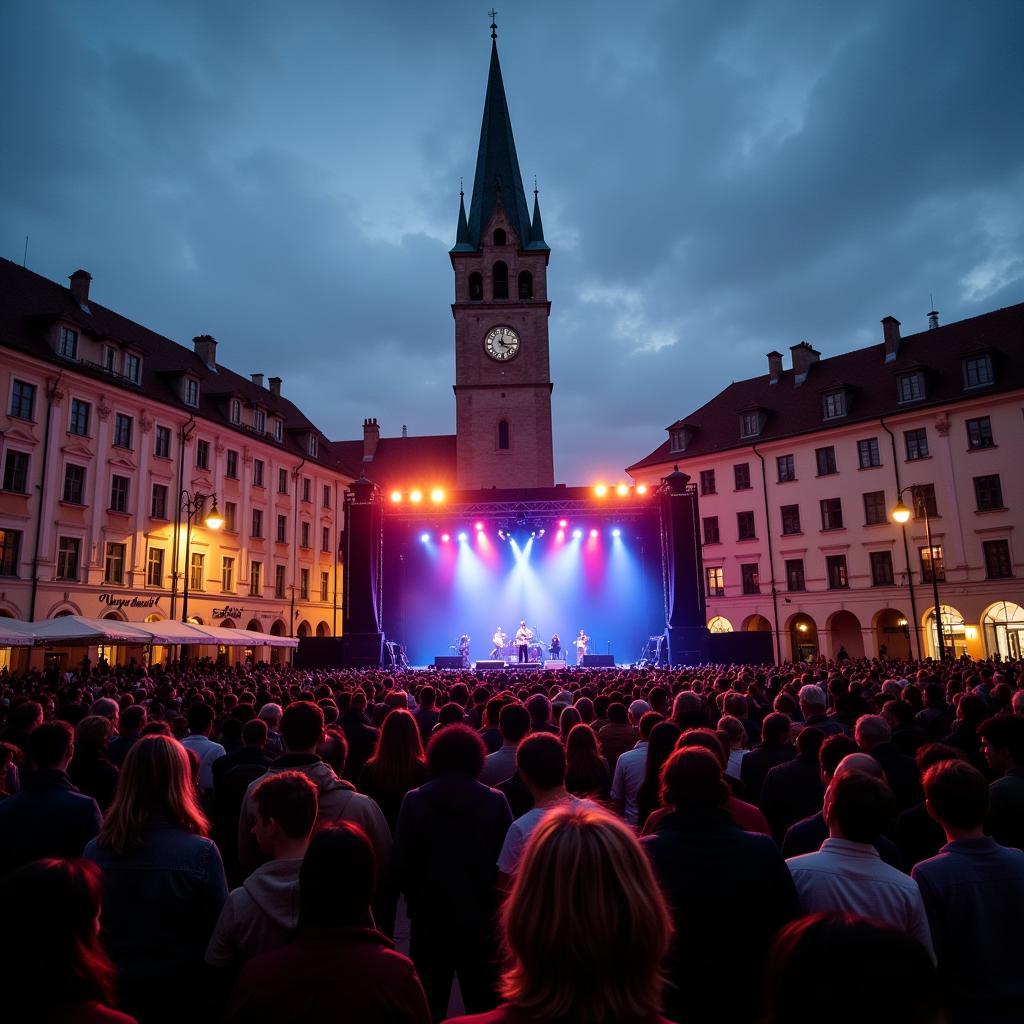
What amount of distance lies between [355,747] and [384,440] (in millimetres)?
51254

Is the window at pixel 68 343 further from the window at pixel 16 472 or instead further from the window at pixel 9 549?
the window at pixel 9 549

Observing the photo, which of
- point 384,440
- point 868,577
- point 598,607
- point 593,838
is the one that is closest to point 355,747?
point 593,838

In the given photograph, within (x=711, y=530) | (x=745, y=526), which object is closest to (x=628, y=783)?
(x=745, y=526)

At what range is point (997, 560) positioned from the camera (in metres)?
30.9

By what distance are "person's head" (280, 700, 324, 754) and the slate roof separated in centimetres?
3555

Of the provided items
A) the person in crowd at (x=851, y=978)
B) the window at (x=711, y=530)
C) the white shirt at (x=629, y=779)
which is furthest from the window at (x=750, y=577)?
the person in crowd at (x=851, y=978)

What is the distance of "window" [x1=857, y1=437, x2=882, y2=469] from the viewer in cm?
3588

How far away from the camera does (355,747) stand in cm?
684

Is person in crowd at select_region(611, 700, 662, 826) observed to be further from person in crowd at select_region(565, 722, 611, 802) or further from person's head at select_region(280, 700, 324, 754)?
person's head at select_region(280, 700, 324, 754)

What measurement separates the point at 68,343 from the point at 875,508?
3648 cm

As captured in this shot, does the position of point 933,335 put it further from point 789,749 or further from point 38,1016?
point 38,1016

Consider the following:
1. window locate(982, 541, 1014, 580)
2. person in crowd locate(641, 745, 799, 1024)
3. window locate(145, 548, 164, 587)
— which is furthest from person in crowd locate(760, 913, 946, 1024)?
window locate(982, 541, 1014, 580)

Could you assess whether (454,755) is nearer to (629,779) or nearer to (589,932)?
(629,779)

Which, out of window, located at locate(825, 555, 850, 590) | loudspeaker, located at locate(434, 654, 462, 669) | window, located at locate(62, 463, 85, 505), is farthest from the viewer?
window, located at locate(825, 555, 850, 590)
